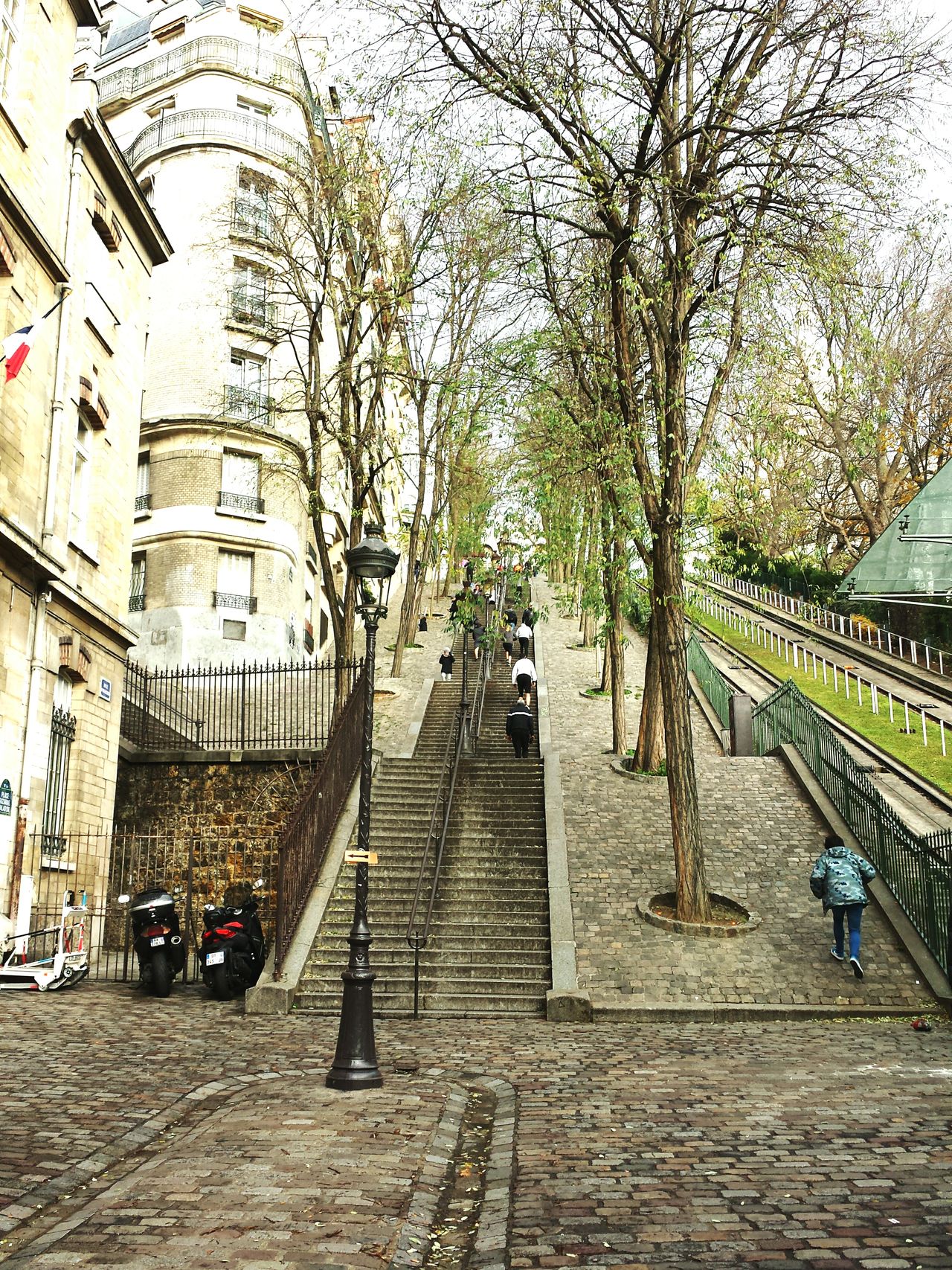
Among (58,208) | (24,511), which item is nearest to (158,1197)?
(24,511)

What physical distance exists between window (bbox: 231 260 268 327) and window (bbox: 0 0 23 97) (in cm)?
644

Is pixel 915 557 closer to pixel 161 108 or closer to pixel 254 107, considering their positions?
pixel 254 107

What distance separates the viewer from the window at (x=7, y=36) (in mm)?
13664

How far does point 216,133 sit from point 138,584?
12.5 meters

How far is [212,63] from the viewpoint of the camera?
99.2 ft

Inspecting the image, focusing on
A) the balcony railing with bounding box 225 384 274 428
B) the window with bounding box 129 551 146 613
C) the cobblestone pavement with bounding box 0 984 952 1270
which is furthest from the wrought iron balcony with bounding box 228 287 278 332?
the cobblestone pavement with bounding box 0 984 952 1270

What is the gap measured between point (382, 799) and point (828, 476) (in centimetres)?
2588

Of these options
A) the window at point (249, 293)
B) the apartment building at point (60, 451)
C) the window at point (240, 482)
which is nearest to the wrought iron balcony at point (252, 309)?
the window at point (249, 293)

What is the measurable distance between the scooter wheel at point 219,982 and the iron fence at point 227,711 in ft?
17.9

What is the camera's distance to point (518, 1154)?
582 cm

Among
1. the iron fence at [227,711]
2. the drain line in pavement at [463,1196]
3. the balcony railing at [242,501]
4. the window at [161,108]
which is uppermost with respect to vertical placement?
the window at [161,108]

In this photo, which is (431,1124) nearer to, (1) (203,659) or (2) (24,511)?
(2) (24,511)

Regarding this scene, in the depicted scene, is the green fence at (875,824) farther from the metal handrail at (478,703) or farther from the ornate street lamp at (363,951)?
the ornate street lamp at (363,951)

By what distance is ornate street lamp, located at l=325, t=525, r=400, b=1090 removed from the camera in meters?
7.45
